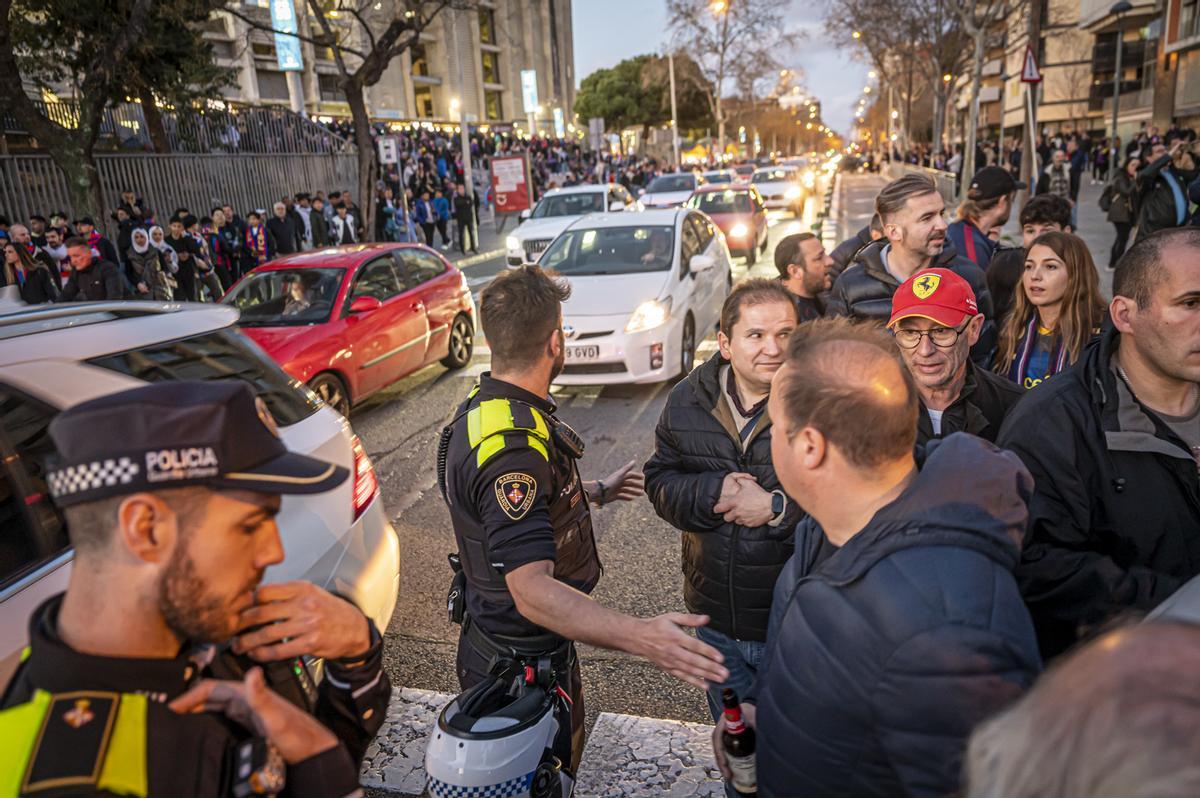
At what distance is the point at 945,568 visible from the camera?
133 centimetres

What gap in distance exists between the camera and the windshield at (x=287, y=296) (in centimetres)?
757

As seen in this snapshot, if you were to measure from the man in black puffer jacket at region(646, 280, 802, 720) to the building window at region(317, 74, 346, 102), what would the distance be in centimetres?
5027

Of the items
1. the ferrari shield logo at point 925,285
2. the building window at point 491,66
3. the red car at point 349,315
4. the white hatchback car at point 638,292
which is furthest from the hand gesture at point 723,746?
the building window at point 491,66

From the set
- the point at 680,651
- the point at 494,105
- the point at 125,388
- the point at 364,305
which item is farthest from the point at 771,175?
the point at 494,105

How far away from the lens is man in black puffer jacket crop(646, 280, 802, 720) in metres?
2.57

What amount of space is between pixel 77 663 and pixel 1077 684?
4.31 feet

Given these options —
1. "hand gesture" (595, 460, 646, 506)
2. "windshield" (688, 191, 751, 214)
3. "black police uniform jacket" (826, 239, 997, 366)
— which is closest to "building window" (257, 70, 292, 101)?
"windshield" (688, 191, 751, 214)

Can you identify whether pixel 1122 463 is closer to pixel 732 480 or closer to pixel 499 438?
pixel 732 480

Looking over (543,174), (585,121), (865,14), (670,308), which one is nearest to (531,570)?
(670,308)

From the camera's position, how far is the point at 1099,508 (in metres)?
2.22

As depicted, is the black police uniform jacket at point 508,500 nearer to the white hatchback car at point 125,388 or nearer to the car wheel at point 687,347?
the white hatchback car at point 125,388

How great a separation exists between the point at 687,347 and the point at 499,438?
21.9 ft

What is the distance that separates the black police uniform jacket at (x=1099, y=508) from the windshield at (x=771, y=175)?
27.3 m

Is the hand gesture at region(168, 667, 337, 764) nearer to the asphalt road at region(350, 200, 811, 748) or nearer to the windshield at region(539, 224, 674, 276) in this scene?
the asphalt road at region(350, 200, 811, 748)
